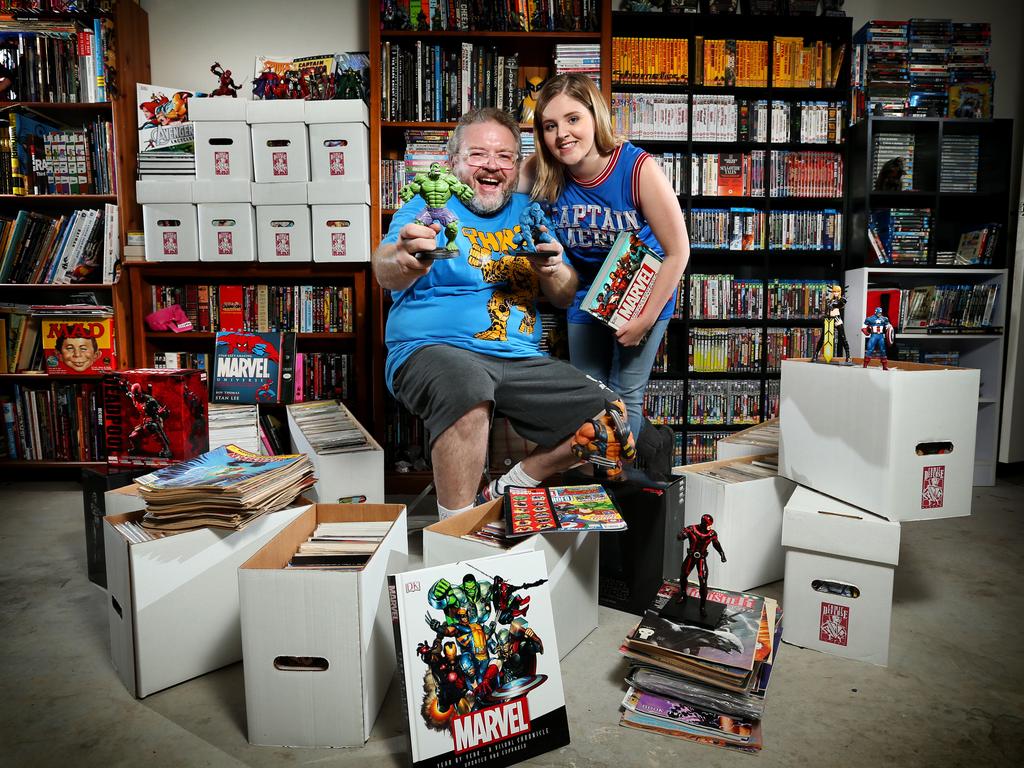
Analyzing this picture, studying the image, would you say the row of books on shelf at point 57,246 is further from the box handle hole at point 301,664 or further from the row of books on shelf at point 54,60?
the box handle hole at point 301,664

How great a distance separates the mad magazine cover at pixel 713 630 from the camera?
1.30 m

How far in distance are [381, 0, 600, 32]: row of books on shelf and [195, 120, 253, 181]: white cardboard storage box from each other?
0.78 meters

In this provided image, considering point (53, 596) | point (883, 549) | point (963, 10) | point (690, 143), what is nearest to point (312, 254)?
point (53, 596)

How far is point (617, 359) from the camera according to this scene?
2.30 metres

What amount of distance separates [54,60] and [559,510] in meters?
3.05

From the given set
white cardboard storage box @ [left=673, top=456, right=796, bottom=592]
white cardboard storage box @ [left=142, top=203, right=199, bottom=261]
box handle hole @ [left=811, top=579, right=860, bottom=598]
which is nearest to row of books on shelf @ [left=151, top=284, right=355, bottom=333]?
white cardboard storage box @ [left=142, top=203, right=199, bottom=261]

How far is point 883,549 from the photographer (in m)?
1.52

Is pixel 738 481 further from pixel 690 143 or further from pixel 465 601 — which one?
pixel 690 143

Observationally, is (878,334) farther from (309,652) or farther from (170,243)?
(170,243)

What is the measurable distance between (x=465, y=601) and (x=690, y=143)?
263 centimetres

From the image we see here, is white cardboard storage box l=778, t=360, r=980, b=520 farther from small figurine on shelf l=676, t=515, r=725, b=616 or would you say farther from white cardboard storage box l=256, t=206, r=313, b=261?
white cardboard storage box l=256, t=206, r=313, b=261

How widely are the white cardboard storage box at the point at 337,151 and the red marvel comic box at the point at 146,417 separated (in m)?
1.14

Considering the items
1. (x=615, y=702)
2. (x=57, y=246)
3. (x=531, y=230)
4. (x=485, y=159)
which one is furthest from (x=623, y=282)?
(x=57, y=246)

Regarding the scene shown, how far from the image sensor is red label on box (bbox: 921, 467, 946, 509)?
161 cm
